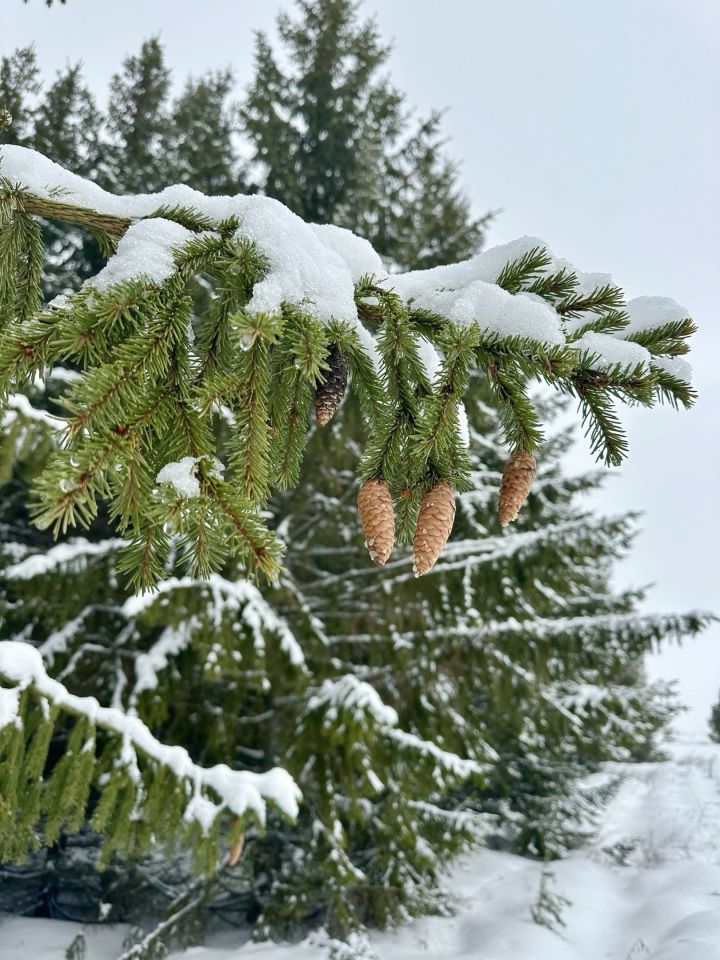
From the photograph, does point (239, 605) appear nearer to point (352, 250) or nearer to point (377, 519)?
point (352, 250)

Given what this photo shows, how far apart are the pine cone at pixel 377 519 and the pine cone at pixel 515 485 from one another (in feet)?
0.69

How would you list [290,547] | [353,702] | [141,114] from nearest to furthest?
[353,702]
[290,547]
[141,114]

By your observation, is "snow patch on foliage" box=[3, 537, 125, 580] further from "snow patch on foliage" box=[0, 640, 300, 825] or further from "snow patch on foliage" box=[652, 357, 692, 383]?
"snow patch on foliage" box=[652, 357, 692, 383]

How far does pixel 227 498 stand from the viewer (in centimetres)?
95

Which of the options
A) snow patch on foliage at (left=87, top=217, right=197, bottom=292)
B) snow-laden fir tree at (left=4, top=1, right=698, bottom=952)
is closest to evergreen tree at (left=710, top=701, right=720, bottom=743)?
snow-laden fir tree at (left=4, top=1, right=698, bottom=952)

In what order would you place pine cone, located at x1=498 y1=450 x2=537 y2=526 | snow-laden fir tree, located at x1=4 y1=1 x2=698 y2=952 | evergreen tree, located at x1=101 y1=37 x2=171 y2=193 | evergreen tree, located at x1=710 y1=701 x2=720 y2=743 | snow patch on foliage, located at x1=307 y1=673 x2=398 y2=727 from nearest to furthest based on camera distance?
pine cone, located at x1=498 y1=450 x2=537 y2=526 → snow patch on foliage, located at x1=307 y1=673 x2=398 y2=727 → snow-laden fir tree, located at x1=4 y1=1 x2=698 y2=952 → evergreen tree, located at x1=101 y1=37 x2=171 y2=193 → evergreen tree, located at x1=710 y1=701 x2=720 y2=743

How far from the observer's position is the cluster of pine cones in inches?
42.0

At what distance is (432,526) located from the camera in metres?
1.09

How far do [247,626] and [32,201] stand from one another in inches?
203

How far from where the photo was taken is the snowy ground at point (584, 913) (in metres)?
5.55

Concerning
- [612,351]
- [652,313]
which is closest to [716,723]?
[652,313]

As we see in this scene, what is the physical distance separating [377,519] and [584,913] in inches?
304

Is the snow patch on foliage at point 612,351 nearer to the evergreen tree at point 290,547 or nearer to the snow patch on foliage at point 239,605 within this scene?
the evergreen tree at point 290,547

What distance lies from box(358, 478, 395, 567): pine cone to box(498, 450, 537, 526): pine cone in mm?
209
